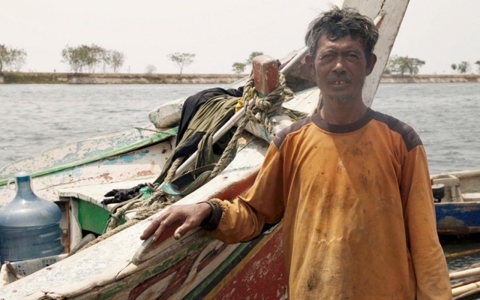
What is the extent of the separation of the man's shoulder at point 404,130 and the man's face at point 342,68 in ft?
0.41

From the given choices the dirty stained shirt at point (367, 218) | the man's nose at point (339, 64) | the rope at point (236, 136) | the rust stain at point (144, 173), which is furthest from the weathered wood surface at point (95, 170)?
the man's nose at point (339, 64)

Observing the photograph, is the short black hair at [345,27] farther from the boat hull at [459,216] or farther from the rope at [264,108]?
the boat hull at [459,216]

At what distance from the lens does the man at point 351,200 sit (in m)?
1.93

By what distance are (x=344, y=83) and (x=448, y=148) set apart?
15.8m

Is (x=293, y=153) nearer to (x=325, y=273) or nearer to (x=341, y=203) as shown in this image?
(x=341, y=203)

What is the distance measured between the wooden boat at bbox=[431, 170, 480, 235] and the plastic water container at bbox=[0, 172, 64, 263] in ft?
17.4

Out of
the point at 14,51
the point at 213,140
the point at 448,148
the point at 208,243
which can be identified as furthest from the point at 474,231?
the point at 14,51

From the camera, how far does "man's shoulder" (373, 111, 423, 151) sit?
1960 mm

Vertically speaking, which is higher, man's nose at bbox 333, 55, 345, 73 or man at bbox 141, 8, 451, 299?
man's nose at bbox 333, 55, 345, 73

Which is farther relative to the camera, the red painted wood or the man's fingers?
the red painted wood

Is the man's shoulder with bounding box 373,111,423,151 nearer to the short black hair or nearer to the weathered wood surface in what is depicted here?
the short black hair

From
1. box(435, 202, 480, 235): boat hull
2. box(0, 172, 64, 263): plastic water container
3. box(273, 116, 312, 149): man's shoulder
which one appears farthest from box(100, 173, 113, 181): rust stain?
box(435, 202, 480, 235): boat hull

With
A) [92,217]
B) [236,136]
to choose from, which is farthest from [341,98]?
[92,217]

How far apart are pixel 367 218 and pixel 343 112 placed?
1.27ft
